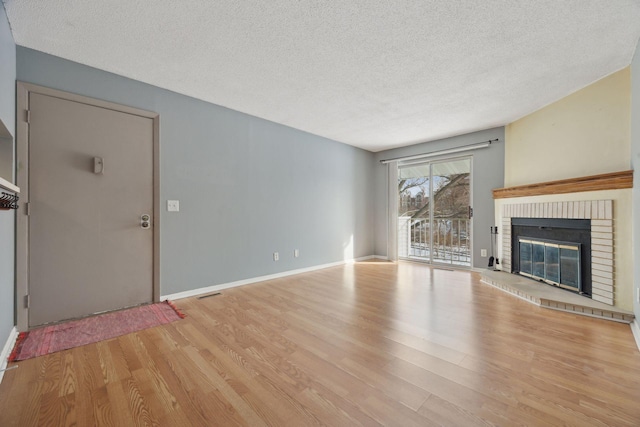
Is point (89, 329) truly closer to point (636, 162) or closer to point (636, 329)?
point (636, 329)

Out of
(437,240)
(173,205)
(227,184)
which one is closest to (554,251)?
(437,240)

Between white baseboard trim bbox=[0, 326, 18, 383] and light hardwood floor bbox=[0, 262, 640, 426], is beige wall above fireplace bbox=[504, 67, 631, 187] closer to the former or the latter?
light hardwood floor bbox=[0, 262, 640, 426]

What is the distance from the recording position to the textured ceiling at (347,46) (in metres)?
1.81

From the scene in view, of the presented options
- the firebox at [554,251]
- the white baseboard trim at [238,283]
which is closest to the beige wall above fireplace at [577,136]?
the firebox at [554,251]

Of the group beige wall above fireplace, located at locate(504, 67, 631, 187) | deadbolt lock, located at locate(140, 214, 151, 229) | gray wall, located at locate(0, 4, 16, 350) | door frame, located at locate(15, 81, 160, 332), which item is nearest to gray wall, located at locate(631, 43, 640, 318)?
beige wall above fireplace, located at locate(504, 67, 631, 187)

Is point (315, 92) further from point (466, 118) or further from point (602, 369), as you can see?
point (602, 369)

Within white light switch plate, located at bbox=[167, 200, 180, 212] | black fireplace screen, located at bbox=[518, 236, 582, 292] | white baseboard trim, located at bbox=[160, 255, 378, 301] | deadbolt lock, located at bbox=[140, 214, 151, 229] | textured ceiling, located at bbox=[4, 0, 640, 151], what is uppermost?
textured ceiling, located at bbox=[4, 0, 640, 151]

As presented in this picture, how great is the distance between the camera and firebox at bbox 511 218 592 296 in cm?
287

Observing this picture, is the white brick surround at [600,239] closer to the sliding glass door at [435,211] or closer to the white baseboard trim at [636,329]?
the white baseboard trim at [636,329]

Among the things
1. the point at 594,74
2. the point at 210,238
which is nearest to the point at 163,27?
the point at 210,238

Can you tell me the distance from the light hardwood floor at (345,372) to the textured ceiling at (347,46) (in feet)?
7.79

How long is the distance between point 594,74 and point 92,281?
5376 mm

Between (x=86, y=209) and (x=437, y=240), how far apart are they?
17.2 ft

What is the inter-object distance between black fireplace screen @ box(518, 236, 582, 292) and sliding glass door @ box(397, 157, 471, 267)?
1043 millimetres
